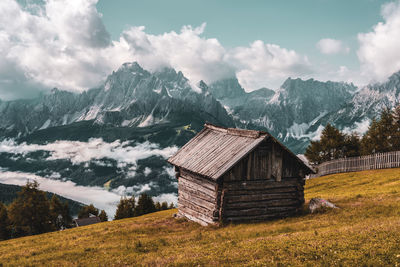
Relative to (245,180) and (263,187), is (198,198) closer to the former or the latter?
(245,180)

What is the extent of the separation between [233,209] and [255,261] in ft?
32.4

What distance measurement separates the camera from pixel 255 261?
11.3 metres

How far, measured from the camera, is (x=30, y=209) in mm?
60656

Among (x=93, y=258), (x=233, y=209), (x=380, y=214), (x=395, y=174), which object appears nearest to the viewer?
(x=93, y=258)

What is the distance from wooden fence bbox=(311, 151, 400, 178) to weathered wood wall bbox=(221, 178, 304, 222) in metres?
27.6

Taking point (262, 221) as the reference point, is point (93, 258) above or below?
below

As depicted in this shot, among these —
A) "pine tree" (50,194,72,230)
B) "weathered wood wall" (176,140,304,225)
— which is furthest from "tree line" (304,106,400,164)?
"pine tree" (50,194,72,230)

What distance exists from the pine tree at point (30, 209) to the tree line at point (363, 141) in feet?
199

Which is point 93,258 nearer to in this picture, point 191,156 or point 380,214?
point 191,156

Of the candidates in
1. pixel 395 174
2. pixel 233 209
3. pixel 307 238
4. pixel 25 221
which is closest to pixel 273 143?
pixel 233 209

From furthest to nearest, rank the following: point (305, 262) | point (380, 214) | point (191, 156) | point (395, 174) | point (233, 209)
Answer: point (395, 174) → point (191, 156) → point (233, 209) → point (380, 214) → point (305, 262)

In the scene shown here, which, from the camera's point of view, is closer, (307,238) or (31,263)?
(307,238)

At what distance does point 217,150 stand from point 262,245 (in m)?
11.2

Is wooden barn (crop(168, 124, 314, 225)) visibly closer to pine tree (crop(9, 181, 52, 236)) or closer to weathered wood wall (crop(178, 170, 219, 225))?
weathered wood wall (crop(178, 170, 219, 225))
